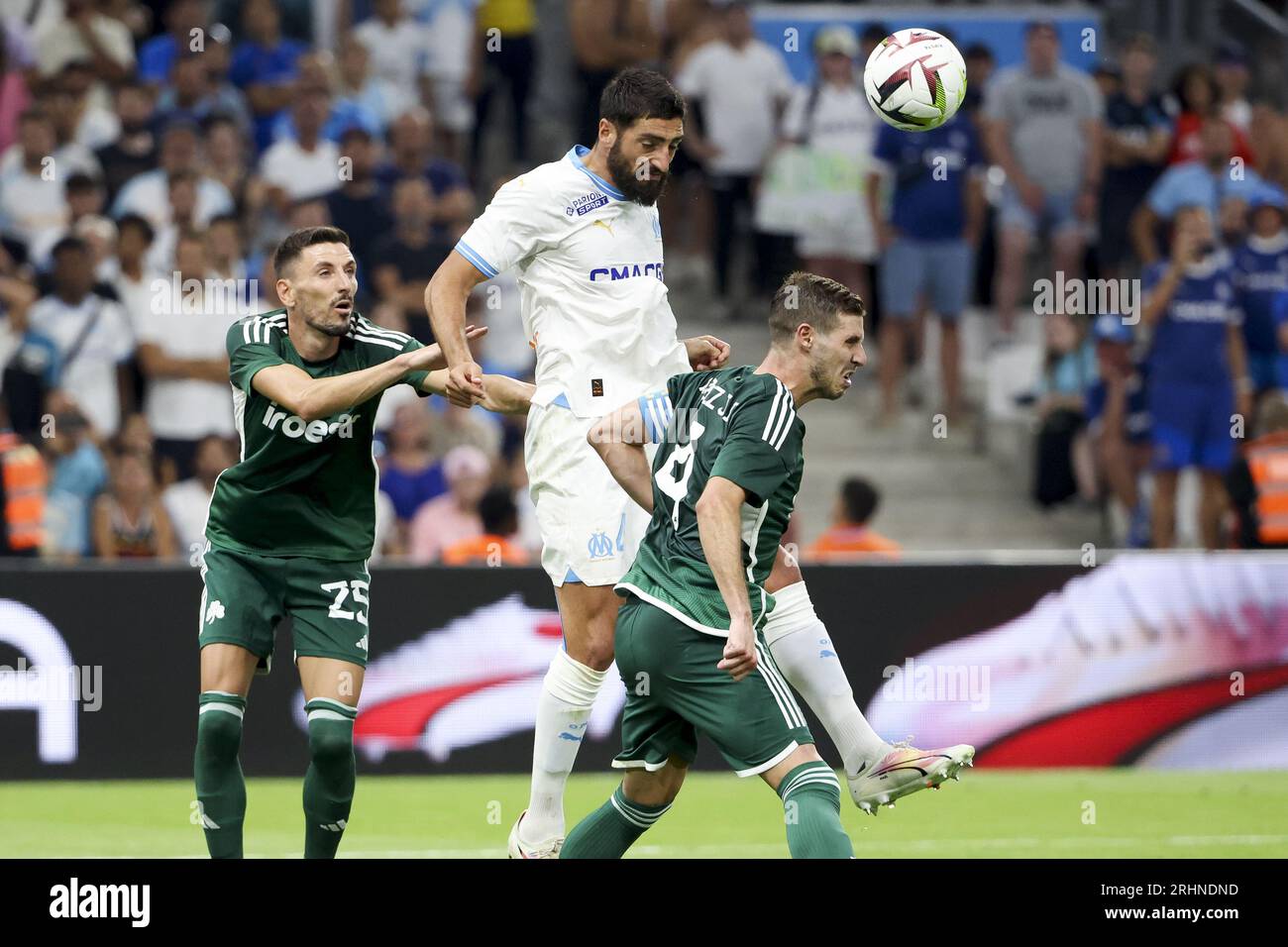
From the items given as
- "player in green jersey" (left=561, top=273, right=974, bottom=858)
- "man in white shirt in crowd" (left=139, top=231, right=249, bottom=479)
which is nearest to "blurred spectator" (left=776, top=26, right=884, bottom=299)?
"man in white shirt in crowd" (left=139, top=231, right=249, bottom=479)

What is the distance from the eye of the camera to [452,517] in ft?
40.9

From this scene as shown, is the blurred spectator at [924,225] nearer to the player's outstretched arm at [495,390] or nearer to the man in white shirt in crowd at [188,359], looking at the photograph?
the man in white shirt in crowd at [188,359]

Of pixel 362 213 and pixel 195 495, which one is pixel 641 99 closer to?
pixel 195 495

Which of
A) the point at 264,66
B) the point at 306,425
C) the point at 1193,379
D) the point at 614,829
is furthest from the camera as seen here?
Answer: the point at 264,66

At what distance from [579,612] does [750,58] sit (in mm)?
8481

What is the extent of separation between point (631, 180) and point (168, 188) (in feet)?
23.4

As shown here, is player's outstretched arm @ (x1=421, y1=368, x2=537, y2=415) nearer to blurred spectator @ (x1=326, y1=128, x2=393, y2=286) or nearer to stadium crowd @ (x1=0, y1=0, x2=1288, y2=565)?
stadium crowd @ (x1=0, y1=0, x2=1288, y2=565)

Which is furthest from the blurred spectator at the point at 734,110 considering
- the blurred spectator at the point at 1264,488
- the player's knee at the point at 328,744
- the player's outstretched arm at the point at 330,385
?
the player's knee at the point at 328,744

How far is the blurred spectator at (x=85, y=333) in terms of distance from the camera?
12992 mm

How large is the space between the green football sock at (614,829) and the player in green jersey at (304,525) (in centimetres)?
92

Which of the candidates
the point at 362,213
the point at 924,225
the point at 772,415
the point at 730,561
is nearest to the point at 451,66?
the point at 362,213

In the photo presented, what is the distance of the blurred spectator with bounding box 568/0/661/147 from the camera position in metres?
15.3
